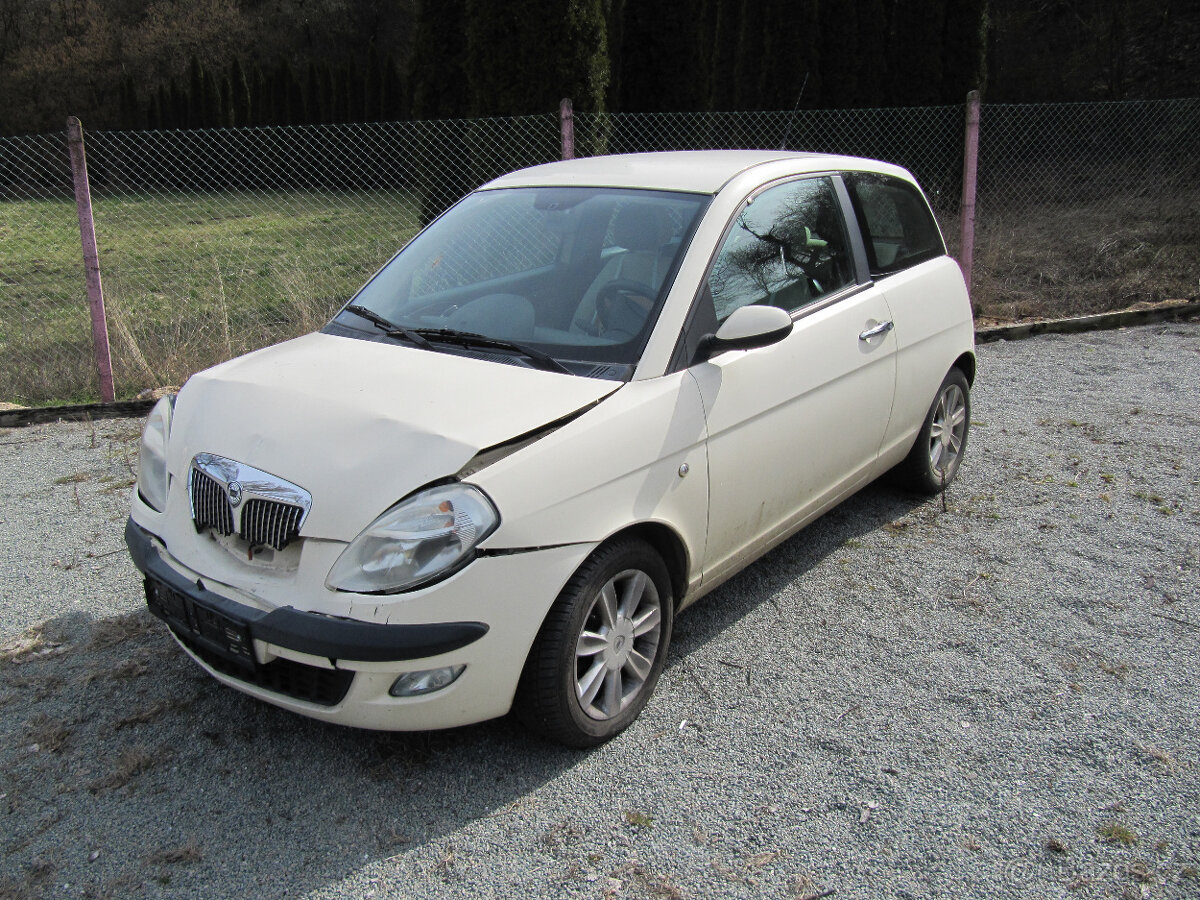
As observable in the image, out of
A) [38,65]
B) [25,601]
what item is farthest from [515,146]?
[38,65]

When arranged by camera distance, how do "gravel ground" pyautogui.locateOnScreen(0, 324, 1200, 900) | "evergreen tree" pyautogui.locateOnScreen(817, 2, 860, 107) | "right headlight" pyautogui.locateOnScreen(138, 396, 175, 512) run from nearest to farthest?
"gravel ground" pyautogui.locateOnScreen(0, 324, 1200, 900) → "right headlight" pyautogui.locateOnScreen(138, 396, 175, 512) → "evergreen tree" pyautogui.locateOnScreen(817, 2, 860, 107)

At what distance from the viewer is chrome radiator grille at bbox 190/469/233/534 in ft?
9.23

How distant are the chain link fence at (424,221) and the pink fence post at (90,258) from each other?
27 centimetres

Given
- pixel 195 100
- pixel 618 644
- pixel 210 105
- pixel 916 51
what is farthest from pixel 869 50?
pixel 195 100

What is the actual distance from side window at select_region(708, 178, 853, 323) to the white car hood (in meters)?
0.78

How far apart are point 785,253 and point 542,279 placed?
38.4 inches

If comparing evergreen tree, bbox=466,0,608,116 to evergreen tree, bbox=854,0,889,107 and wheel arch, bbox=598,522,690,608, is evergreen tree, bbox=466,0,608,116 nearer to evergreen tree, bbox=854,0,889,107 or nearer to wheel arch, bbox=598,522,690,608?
evergreen tree, bbox=854,0,889,107

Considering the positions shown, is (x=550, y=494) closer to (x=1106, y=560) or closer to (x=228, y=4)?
(x=1106, y=560)

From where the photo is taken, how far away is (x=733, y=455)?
3.32m

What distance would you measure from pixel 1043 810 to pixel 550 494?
1.65m

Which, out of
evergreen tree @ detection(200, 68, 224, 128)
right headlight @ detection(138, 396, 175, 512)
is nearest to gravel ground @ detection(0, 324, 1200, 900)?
right headlight @ detection(138, 396, 175, 512)

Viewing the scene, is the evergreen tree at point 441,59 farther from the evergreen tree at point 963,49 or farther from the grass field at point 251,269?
the evergreen tree at point 963,49

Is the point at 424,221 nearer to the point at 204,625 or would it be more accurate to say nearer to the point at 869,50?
the point at 869,50

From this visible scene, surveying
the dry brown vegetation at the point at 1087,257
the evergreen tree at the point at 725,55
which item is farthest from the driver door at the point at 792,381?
the evergreen tree at the point at 725,55
